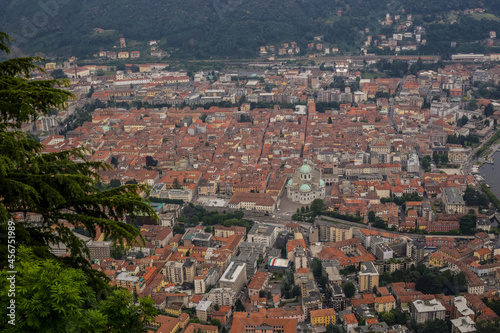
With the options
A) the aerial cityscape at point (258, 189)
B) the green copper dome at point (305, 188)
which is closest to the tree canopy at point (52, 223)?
the aerial cityscape at point (258, 189)

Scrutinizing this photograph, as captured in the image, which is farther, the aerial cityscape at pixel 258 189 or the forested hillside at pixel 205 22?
the forested hillside at pixel 205 22

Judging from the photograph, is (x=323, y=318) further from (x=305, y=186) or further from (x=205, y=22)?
(x=205, y=22)

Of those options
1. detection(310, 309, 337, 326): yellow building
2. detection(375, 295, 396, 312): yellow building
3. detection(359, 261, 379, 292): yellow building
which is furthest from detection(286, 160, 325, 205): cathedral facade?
detection(310, 309, 337, 326): yellow building

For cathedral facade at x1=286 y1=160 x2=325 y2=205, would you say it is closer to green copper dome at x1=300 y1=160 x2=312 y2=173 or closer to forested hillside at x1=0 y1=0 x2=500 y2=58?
green copper dome at x1=300 y1=160 x2=312 y2=173

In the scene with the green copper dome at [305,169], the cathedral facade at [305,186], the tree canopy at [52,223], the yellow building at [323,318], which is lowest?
the yellow building at [323,318]

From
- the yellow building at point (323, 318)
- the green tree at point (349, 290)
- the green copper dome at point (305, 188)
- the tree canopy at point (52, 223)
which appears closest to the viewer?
the tree canopy at point (52, 223)

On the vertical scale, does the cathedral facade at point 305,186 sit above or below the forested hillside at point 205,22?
below

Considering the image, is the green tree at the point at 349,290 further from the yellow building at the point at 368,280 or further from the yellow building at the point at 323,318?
the yellow building at the point at 323,318
